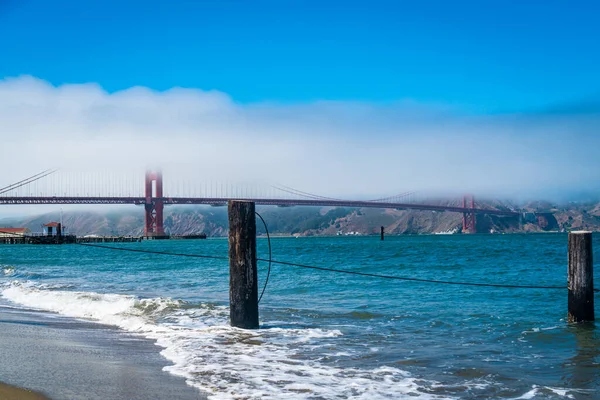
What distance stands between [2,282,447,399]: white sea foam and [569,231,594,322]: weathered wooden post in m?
3.72

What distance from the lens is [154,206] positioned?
87625mm

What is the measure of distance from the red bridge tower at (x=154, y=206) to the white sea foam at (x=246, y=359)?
7674 centimetres

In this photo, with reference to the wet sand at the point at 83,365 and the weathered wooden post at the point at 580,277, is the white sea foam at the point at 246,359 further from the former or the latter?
the weathered wooden post at the point at 580,277

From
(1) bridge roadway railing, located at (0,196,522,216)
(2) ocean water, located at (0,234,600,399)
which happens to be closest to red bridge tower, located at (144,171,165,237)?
(1) bridge roadway railing, located at (0,196,522,216)

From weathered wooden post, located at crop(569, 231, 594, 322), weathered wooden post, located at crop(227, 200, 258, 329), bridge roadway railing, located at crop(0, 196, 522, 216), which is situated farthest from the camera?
bridge roadway railing, located at crop(0, 196, 522, 216)

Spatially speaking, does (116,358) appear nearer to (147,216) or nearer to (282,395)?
(282,395)

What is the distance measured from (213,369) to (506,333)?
5.07 m

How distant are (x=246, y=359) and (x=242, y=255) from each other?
5.98 feet

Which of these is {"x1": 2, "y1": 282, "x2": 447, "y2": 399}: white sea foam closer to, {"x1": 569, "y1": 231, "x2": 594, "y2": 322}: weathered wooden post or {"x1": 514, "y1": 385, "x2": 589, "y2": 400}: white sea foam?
{"x1": 514, "y1": 385, "x2": 589, "y2": 400}: white sea foam

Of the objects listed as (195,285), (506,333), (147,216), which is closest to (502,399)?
(506,333)

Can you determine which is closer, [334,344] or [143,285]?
[334,344]

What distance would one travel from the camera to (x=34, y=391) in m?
4.92

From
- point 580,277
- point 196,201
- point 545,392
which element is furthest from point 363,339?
point 196,201

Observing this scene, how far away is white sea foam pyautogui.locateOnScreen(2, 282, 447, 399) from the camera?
5513mm
